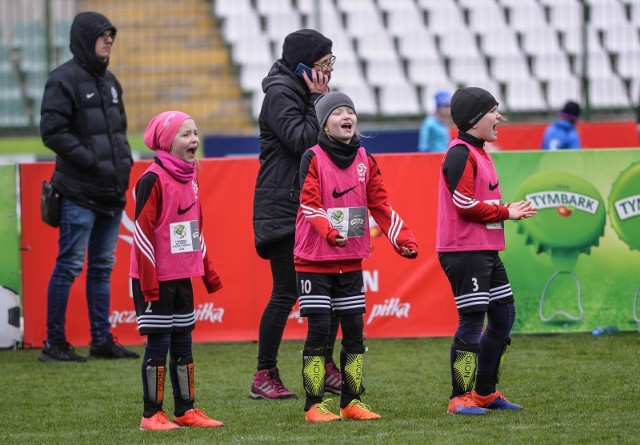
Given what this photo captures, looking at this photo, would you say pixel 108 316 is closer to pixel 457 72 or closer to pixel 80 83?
pixel 80 83

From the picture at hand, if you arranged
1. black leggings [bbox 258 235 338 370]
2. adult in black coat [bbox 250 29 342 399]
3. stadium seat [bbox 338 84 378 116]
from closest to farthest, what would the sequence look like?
adult in black coat [bbox 250 29 342 399]
black leggings [bbox 258 235 338 370]
stadium seat [bbox 338 84 378 116]

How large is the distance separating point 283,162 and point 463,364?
151 centimetres

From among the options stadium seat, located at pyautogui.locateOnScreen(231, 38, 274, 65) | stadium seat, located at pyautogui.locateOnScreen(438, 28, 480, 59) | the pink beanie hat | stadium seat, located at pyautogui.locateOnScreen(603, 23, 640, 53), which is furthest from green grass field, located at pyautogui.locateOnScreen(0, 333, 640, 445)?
stadium seat, located at pyautogui.locateOnScreen(438, 28, 480, 59)

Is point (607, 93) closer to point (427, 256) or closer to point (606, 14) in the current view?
point (606, 14)

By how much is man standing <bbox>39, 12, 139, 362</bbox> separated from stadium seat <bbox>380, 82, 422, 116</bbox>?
9522 millimetres

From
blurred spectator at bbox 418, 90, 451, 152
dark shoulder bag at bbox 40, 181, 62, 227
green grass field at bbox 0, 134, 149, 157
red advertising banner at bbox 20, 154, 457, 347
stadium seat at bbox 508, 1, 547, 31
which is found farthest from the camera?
stadium seat at bbox 508, 1, 547, 31

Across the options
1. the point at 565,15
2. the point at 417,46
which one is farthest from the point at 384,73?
the point at 565,15

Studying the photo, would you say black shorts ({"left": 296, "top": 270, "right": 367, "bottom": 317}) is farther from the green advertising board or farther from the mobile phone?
the green advertising board

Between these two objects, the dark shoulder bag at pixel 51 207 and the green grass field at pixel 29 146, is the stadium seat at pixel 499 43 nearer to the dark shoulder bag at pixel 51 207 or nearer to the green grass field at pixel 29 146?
the green grass field at pixel 29 146

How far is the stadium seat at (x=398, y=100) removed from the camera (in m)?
17.5

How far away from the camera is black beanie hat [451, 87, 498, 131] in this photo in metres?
5.91

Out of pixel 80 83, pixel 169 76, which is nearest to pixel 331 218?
pixel 80 83

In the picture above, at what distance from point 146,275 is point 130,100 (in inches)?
506

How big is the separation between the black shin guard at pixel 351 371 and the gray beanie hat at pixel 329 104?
1107mm
